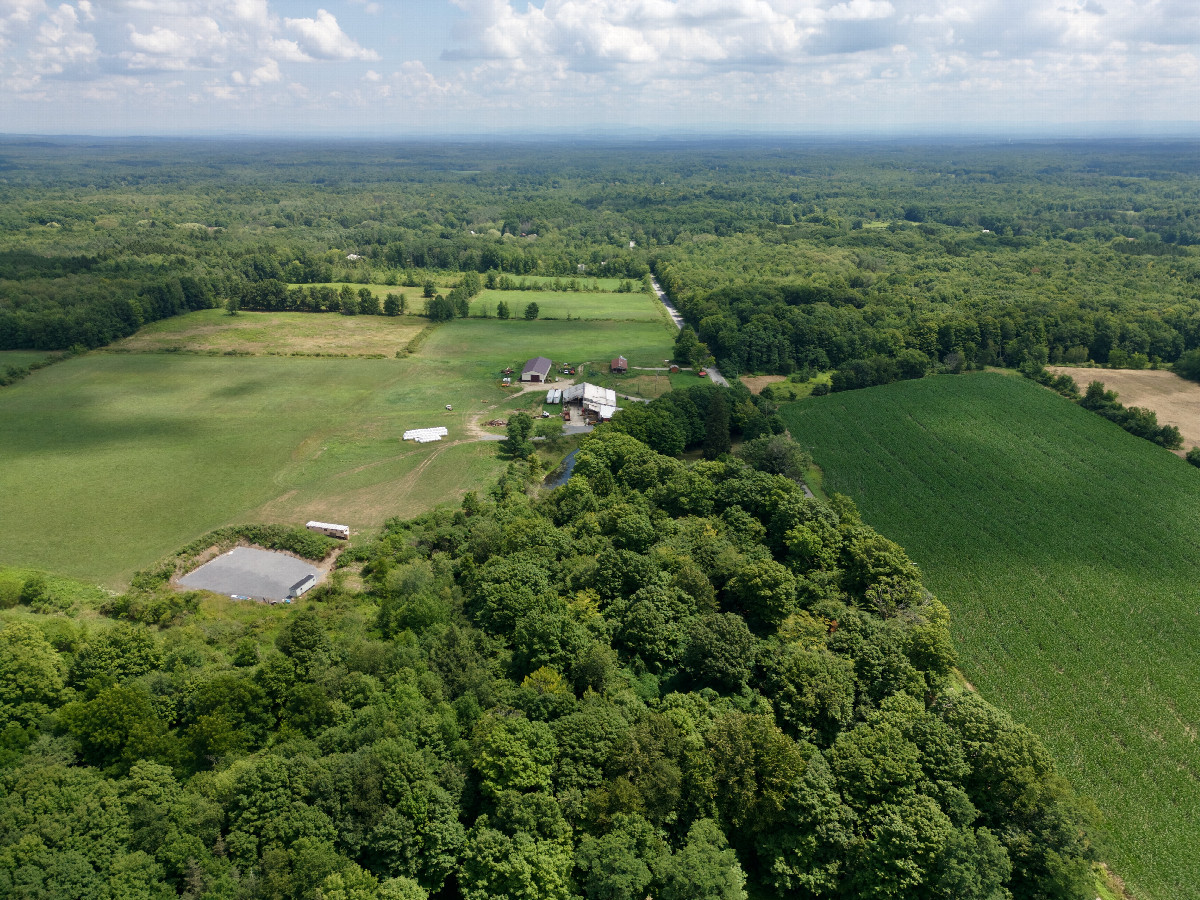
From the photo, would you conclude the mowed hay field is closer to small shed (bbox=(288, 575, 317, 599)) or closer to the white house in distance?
the white house in distance

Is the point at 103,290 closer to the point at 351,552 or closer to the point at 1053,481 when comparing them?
the point at 351,552

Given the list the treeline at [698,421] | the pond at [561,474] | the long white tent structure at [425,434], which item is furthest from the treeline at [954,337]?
the long white tent structure at [425,434]

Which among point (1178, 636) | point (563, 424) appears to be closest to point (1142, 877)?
point (1178, 636)

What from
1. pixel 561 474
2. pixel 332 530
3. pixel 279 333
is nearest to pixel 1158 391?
pixel 561 474

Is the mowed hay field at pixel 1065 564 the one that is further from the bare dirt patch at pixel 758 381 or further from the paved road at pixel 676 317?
the paved road at pixel 676 317

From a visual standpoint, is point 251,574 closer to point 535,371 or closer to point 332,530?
point 332,530
